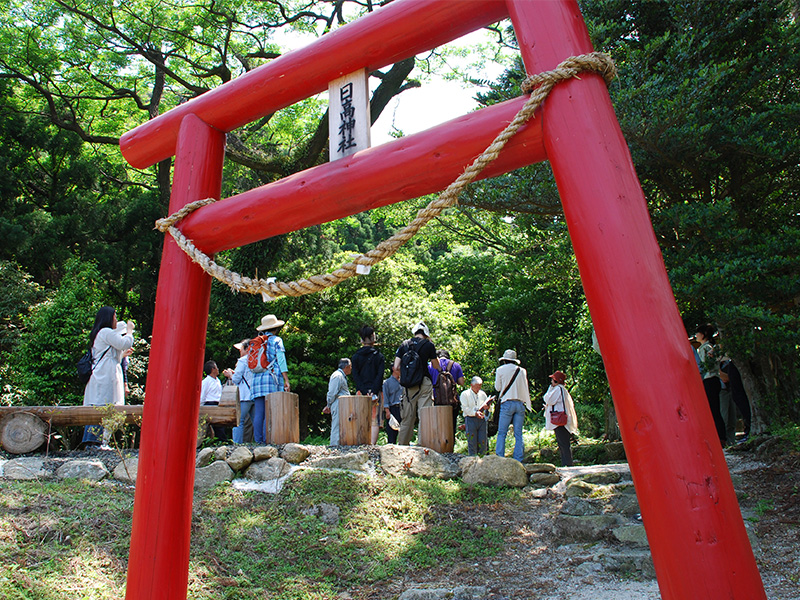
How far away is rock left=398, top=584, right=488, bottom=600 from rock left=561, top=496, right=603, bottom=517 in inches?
79.8

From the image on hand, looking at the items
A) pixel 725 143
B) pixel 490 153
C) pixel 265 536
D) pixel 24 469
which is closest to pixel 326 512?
pixel 265 536

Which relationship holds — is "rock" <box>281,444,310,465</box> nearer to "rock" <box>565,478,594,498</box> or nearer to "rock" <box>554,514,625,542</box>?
"rock" <box>554,514,625,542</box>

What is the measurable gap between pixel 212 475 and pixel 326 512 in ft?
4.22

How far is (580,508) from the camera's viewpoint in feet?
18.7

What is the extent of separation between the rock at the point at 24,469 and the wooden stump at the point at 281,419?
89.0 inches

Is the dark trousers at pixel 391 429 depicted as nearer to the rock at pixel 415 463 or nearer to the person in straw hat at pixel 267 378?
the rock at pixel 415 463

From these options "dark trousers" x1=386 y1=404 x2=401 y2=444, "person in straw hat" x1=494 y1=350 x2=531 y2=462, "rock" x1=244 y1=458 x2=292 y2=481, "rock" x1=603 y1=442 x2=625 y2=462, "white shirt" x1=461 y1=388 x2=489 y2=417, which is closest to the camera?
"rock" x1=244 y1=458 x2=292 y2=481

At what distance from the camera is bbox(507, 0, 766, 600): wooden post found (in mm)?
1640

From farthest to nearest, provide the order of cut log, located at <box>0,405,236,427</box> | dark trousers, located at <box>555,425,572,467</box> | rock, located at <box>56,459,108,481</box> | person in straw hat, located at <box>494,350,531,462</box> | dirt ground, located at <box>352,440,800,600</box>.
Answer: dark trousers, located at <box>555,425,572,467</box>
person in straw hat, located at <box>494,350,531,462</box>
cut log, located at <box>0,405,236,427</box>
rock, located at <box>56,459,108,481</box>
dirt ground, located at <box>352,440,800,600</box>

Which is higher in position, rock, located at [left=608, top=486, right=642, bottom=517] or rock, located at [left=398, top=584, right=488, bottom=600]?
rock, located at [left=608, top=486, right=642, bottom=517]

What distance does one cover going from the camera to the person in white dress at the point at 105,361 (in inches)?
246

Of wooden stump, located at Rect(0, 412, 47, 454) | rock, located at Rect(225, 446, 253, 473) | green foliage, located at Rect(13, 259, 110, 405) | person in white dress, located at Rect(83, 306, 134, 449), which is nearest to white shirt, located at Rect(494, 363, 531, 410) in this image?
rock, located at Rect(225, 446, 253, 473)

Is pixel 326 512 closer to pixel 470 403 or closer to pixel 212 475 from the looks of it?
pixel 212 475

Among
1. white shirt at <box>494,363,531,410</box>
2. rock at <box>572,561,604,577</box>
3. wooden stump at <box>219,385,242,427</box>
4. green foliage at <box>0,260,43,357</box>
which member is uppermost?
green foliage at <box>0,260,43,357</box>
